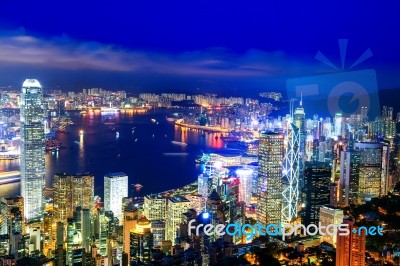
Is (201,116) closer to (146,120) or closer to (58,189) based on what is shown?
(146,120)

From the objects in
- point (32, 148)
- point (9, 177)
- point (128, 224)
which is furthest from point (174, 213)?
point (9, 177)

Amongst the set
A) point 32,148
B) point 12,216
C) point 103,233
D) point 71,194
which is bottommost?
point 103,233

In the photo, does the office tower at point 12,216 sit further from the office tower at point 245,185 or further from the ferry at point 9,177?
the office tower at point 245,185

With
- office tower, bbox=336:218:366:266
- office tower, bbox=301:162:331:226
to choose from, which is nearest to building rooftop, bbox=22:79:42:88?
office tower, bbox=301:162:331:226

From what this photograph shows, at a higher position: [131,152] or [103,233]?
[131,152]

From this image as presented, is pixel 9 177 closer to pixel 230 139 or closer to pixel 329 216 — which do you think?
pixel 329 216

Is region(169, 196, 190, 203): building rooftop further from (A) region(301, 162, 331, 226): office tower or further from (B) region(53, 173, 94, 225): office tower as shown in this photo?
(A) region(301, 162, 331, 226): office tower
